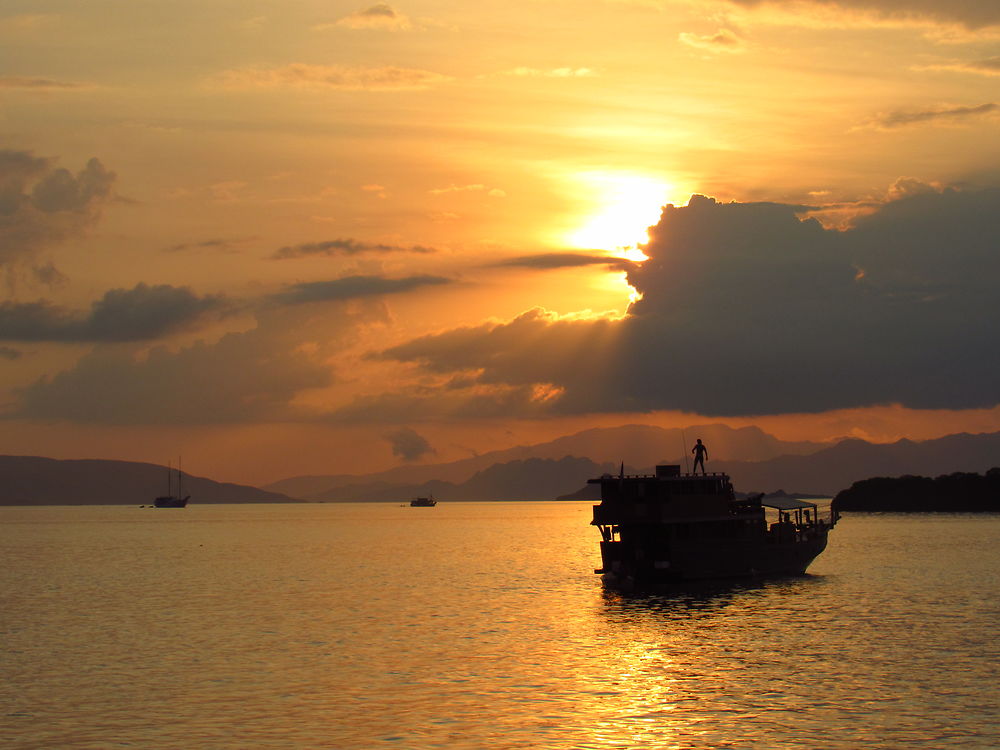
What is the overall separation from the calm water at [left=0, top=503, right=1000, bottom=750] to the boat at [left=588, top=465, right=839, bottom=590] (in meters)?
2.68

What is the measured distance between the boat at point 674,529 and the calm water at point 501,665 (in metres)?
2.68

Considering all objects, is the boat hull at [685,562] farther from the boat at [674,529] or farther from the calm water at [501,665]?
the calm water at [501,665]

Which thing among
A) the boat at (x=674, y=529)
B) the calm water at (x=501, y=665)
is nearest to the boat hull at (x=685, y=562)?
the boat at (x=674, y=529)

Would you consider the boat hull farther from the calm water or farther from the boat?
the calm water

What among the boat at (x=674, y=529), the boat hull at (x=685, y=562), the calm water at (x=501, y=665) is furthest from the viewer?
the boat hull at (x=685, y=562)

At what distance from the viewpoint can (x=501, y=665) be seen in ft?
172

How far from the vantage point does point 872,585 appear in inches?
3713

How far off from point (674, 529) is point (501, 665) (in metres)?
36.3

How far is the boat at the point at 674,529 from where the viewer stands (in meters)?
84.6

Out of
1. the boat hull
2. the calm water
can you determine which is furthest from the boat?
the calm water

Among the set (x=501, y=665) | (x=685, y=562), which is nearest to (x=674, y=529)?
(x=685, y=562)

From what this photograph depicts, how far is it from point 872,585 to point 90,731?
72.0 m

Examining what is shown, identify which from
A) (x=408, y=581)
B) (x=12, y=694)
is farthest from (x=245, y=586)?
(x=12, y=694)

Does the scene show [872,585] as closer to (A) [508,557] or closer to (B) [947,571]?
(B) [947,571]
